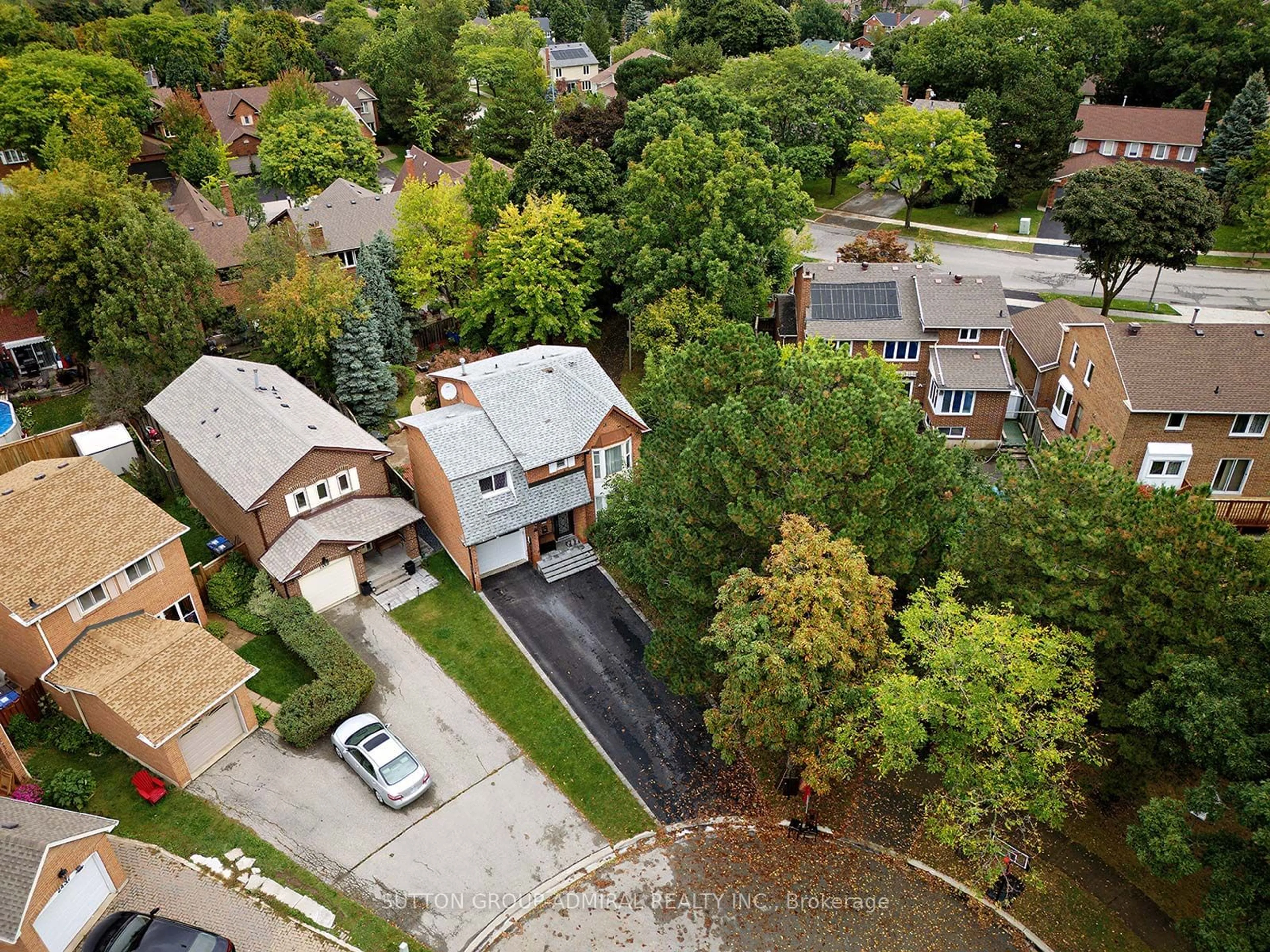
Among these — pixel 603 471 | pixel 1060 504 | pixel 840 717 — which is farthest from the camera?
pixel 603 471

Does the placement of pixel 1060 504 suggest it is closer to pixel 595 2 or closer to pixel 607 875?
pixel 607 875

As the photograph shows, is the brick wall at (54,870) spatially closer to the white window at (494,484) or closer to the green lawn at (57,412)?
the white window at (494,484)

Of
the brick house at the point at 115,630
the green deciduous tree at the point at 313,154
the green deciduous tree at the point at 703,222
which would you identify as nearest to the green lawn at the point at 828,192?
the green deciduous tree at the point at 703,222

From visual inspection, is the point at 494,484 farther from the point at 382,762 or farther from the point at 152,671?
the point at 152,671

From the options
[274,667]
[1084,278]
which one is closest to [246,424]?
[274,667]

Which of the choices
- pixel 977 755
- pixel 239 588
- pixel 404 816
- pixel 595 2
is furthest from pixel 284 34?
pixel 977 755
